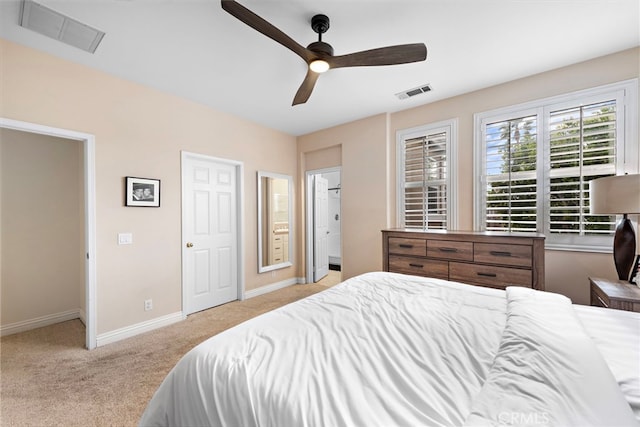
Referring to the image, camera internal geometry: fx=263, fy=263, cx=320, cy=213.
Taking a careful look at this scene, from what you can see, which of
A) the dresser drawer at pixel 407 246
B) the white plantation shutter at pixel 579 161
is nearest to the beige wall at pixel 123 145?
the dresser drawer at pixel 407 246

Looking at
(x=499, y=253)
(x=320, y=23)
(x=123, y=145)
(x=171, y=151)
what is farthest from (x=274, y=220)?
(x=499, y=253)

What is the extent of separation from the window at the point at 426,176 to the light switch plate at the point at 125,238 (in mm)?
3345

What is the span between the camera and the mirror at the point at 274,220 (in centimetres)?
429

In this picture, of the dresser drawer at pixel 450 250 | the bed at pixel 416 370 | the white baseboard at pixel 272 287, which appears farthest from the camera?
the white baseboard at pixel 272 287

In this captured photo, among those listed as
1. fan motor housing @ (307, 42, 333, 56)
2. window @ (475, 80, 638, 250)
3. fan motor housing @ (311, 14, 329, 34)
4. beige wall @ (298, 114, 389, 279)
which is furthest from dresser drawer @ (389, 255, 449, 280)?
fan motor housing @ (311, 14, 329, 34)

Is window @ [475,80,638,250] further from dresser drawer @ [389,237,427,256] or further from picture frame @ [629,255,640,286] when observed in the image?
dresser drawer @ [389,237,427,256]

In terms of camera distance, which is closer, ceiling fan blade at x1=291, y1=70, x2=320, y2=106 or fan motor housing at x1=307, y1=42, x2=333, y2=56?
fan motor housing at x1=307, y1=42, x2=333, y2=56

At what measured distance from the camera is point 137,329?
2873mm

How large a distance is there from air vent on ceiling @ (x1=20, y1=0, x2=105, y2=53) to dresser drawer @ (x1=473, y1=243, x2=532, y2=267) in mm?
3857

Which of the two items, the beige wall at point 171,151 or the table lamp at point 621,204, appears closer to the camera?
the table lamp at point 621,204

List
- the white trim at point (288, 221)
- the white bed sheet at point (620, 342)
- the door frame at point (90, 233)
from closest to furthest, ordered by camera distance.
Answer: the white bed sheet at point (620, 342) < the door frame at point (90, 233) < the white trim at point (288, 221)

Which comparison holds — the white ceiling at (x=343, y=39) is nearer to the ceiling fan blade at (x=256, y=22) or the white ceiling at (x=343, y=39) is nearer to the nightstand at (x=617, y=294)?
the ceiling fan blade at (x=256, y=22)

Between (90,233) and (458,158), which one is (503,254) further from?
(90,233)

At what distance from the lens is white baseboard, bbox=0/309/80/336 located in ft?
9.32
